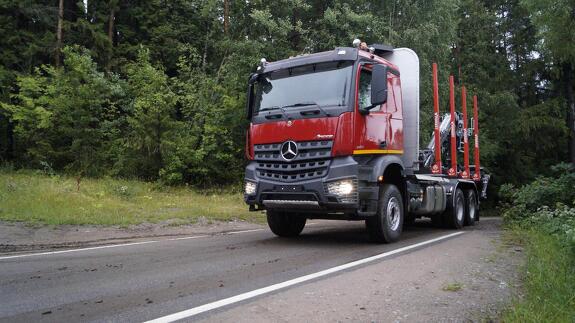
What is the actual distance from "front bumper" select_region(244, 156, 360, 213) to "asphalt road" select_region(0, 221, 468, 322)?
28.5 inches

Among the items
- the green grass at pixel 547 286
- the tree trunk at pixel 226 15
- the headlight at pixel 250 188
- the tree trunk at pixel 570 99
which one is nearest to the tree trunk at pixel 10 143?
the tree trunk at pixel 226 15

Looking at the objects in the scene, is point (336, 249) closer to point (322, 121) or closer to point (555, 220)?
point (322, 121)

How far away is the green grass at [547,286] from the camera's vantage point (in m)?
4.10

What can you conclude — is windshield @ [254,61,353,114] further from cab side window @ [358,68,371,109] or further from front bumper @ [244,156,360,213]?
front bumper @ [244,156,360,213]

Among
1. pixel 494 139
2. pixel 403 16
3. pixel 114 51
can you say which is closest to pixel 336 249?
pixel 403 16

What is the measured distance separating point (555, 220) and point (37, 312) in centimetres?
960

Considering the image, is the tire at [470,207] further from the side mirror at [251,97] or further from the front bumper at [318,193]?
the side mirror at [251,97]

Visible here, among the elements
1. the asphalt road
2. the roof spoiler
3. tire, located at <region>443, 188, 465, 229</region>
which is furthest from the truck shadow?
the roof spoiler

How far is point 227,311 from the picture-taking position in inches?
170

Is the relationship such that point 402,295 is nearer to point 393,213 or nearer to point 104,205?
point 393,213

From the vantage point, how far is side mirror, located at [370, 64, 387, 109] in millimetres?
8070

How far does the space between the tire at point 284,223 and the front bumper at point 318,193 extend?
A: 1.29 meters

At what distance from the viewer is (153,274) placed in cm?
594

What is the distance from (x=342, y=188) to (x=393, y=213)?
1.73 m
